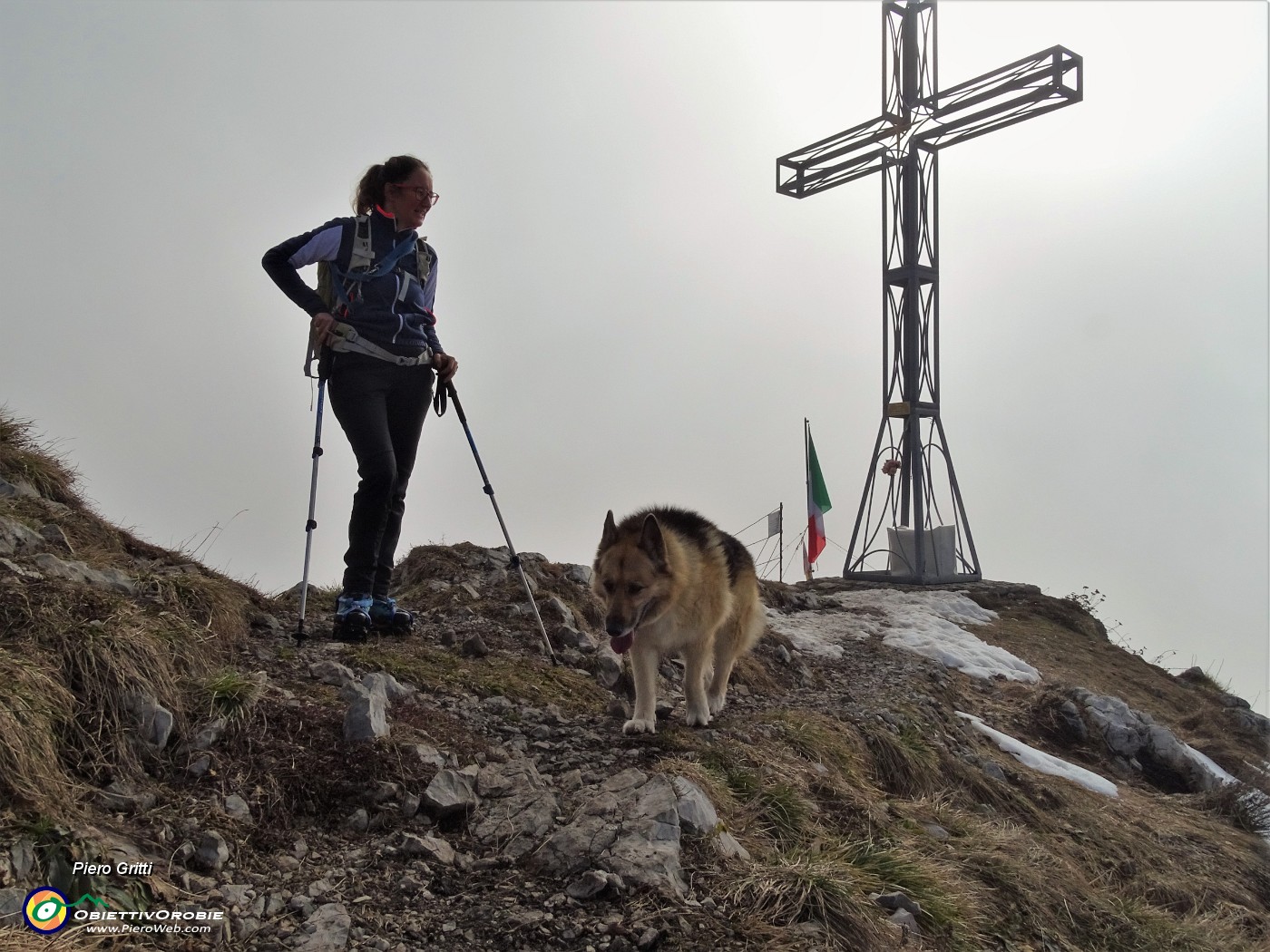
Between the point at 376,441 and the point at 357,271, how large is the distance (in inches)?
37.7

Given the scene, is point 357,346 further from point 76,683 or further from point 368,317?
point 76,683

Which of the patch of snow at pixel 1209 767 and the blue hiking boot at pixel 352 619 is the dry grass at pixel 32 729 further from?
the patch of snow at pixel 1209 767

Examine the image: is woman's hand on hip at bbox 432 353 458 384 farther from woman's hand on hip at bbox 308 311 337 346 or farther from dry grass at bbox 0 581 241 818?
dry grass at bbox 0 581 241 818

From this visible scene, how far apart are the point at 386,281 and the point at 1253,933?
681cm

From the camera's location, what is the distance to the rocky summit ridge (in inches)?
109

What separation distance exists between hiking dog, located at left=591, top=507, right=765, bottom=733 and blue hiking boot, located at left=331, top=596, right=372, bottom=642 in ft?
4.38

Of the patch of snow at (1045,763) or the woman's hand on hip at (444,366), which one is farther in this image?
the patch of snow at (1045,763)

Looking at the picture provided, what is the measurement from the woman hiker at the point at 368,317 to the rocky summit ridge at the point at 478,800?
2.29 ft

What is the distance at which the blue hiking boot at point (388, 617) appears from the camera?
5418 mm

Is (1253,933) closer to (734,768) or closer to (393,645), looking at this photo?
(734,768)

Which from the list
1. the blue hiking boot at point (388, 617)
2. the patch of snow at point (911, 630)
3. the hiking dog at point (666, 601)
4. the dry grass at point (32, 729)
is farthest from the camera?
the patch of snow at point (911, 630)

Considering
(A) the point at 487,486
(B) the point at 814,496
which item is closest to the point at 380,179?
(A) the point at 487,486

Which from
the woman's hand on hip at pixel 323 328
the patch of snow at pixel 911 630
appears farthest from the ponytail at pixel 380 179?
the patch of snow at pixel 911 630

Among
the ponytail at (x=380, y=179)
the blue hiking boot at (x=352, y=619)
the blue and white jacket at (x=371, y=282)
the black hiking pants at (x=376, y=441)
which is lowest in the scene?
the blue hiking boot at (x=352, y=619)
